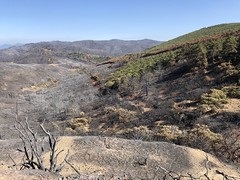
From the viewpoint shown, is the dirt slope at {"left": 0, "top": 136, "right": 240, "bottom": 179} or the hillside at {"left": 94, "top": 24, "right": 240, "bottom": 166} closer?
the dirt slope at {"left": 0, "top": 136, "right": 240, "bottom": 179}

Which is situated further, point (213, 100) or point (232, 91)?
point (232, 91)

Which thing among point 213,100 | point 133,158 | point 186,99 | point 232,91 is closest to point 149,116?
point 213,100

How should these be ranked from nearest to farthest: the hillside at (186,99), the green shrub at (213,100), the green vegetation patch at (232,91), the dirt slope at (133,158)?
the dirt slope at (133,158), the hillside at (186,99), the green shrub at (213,100), the green vegetation patch at (232,91)

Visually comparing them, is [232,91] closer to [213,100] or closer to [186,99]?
[213,100]

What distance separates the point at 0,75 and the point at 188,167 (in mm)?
45636

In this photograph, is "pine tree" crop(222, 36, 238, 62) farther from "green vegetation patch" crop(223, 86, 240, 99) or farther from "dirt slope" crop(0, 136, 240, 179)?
"dirt slope" crop(0, 136, 240, 179)

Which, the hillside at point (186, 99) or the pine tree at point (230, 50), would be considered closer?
the hillside at point (186, 99)

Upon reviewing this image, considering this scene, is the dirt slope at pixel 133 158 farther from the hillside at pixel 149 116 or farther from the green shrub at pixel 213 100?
the green shrub at pixel 213 100

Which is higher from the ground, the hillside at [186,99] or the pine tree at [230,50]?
the pine tree at [230,50]

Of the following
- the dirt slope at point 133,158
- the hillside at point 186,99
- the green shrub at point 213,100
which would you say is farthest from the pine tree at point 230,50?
the dirt slope at point 133,158

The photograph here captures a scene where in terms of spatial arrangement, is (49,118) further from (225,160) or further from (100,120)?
(225,160)

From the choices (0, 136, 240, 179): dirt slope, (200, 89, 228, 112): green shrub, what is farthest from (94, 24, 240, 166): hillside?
(0, 136, 240, 179): dirt slope

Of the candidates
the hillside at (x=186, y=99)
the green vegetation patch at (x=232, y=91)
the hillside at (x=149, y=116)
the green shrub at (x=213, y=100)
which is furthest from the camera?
the green vegetation patch at (x=232, y=91)

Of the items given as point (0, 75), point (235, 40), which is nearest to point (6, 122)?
point (235, 40)
